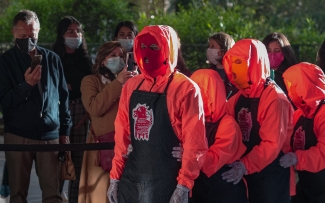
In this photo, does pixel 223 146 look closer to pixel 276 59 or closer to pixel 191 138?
pixel 191 138

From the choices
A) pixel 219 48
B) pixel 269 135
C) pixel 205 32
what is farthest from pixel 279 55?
pixel 205 32

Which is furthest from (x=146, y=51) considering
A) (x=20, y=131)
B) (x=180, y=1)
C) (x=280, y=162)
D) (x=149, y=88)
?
(x=180, y=1)

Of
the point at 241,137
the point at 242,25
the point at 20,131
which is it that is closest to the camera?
the point at 241,137

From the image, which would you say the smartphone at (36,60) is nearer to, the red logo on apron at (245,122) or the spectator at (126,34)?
the spectator at (126,34)

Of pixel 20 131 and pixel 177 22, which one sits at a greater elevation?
pixel 177 22

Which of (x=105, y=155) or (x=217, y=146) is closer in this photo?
(x=217, y=146)

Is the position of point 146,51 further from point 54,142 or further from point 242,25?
point 242,25

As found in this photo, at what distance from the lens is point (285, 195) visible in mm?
5480

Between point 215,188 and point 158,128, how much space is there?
0.81 meters

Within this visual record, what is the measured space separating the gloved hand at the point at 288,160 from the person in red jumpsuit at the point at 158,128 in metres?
0.98

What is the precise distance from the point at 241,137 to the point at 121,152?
835mm

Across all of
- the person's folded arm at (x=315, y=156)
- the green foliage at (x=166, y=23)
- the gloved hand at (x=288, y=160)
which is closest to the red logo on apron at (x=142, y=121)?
the gloved hand at (x=288, y=160)

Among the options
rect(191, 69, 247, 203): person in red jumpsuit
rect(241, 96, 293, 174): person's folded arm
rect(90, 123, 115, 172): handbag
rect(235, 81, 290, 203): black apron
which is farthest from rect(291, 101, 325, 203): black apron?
rect(90, 123, 115, 172): handbag

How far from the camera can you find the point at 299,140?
5.72 metres
